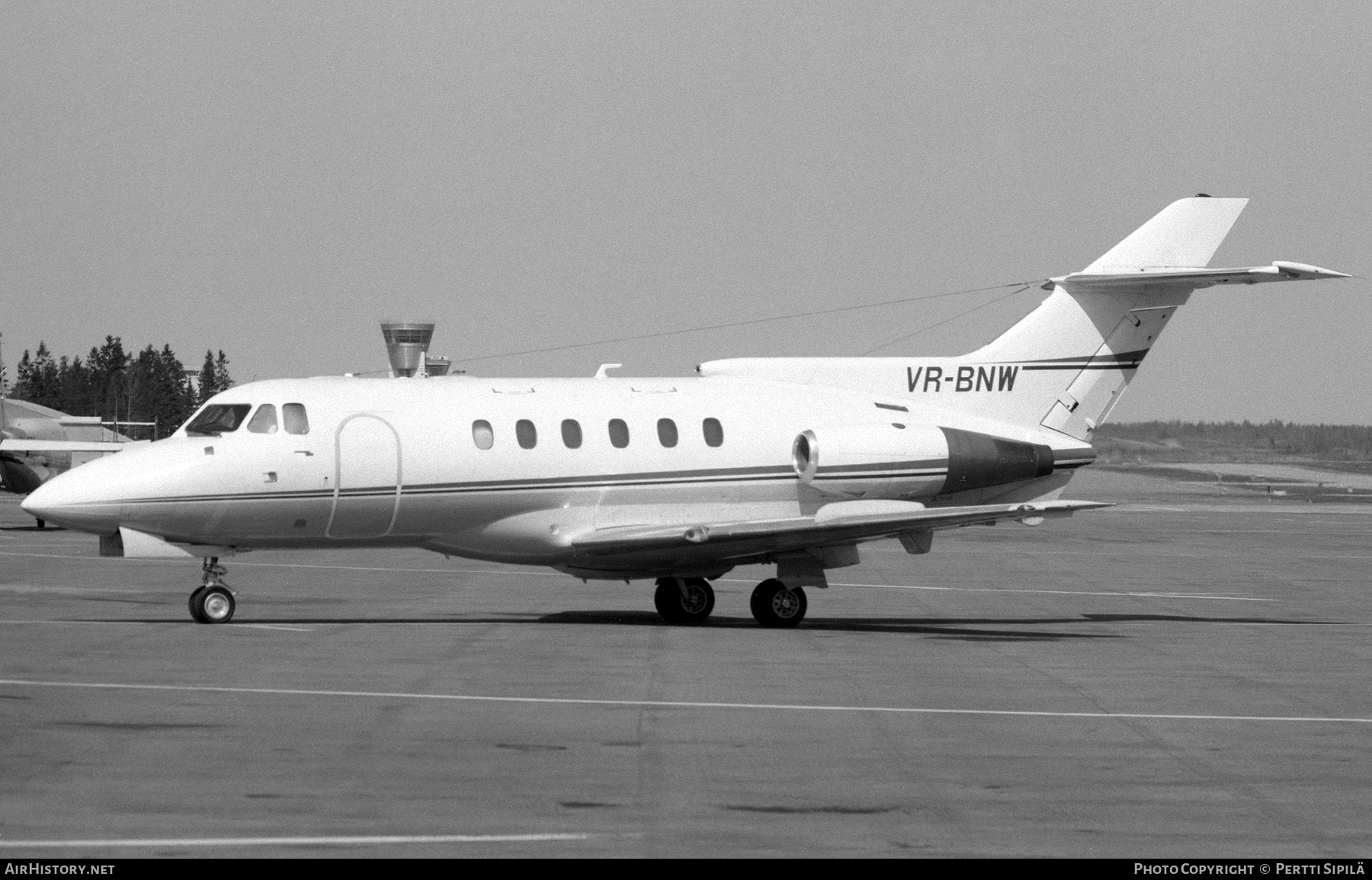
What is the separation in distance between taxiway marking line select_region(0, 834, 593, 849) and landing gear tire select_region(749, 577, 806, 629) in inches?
502

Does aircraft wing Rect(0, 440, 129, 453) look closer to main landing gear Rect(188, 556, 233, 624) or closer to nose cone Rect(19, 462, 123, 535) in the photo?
main landing gear Rect(188, 556, 233, 624)

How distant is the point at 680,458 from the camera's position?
902 inches

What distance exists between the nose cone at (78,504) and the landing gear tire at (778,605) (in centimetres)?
817

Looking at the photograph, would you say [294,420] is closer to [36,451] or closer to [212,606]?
[212,606]

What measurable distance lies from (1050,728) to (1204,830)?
12.7 ft

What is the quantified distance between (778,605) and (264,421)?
702 cm

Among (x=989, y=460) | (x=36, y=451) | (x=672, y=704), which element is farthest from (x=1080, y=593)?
(x=36, y=451)

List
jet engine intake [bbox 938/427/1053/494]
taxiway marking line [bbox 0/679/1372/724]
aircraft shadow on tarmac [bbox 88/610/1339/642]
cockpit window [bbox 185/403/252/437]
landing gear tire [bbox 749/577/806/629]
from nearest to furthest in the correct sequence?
taxiway marking line [bbox 0/679/1372/724] < cockpit window [bbox 185/403/252/437] < aircraft shadow on tarmac [bbox 88/610/1339/642] < landing gear tire [bbox 749/577/806/629] < jet engine intake [bbox 938/427/1053/494]

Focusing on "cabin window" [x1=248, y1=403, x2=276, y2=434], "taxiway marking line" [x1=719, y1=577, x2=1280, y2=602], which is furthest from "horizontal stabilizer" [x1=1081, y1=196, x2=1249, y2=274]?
"cabin window" [x1=248, y1=403, x2=276, y2=434]

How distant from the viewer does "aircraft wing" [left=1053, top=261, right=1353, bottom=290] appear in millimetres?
23484

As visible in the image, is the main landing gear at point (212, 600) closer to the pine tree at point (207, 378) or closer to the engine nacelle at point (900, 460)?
the engine nacelle at point (900, 460)

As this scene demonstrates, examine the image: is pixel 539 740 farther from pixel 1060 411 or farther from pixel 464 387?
pixel 1060 411

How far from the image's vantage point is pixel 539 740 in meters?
13.0

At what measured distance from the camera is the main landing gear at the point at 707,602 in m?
22.5
